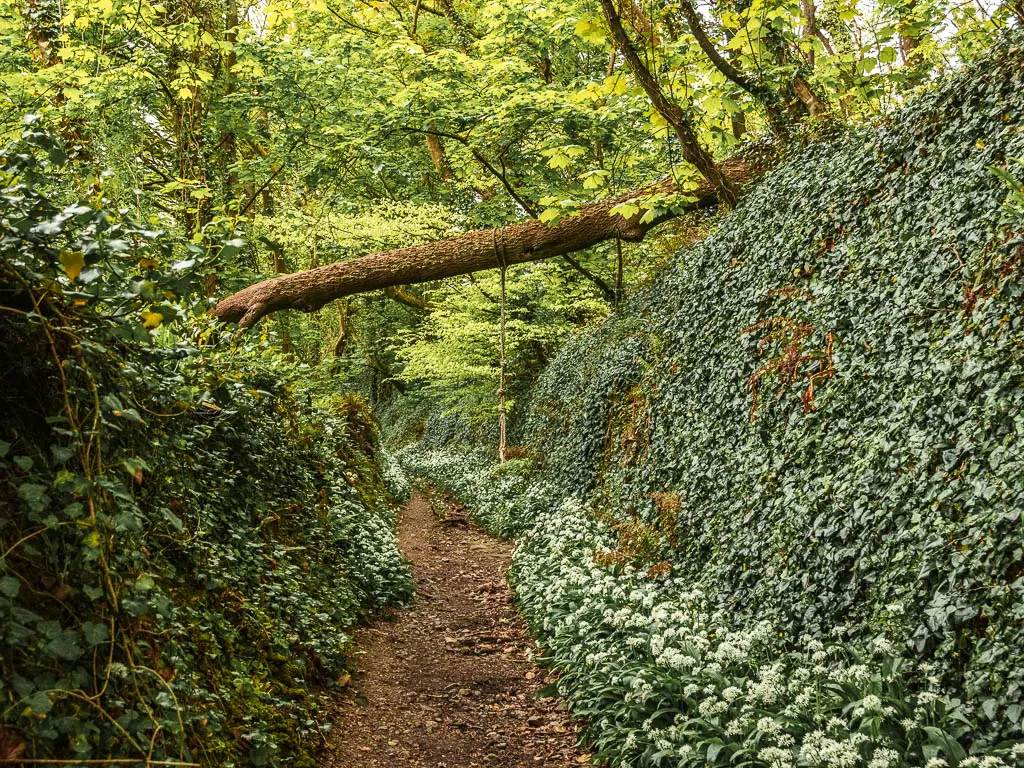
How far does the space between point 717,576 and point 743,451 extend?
117 centimetres

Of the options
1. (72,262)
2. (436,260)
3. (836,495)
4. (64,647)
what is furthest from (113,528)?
(436,260)

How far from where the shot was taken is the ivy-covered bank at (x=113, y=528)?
7.97 ft

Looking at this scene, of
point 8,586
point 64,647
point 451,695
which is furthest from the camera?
point 451,695

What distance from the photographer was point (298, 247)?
15453 millimetres

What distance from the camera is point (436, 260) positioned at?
37.9 ft

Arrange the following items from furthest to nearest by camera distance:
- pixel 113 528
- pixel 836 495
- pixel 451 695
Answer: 1. pixel 451 695
2. pixel 836 495
3. pixel 113 528

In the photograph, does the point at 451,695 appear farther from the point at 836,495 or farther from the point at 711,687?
the point at 836,495

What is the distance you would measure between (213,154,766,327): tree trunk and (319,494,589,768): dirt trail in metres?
5.38

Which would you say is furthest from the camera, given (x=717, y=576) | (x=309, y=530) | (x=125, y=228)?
(x=309, y=530)

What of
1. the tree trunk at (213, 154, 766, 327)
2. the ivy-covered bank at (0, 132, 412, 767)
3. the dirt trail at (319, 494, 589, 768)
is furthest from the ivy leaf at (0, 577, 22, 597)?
the tree trunk at (213, 154, 766, 327)

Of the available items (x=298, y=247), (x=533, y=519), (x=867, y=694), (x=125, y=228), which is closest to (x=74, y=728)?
(x=125, y=228)

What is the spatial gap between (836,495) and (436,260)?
8.26 meters

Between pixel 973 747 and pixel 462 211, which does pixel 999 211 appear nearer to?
pixel 973 747

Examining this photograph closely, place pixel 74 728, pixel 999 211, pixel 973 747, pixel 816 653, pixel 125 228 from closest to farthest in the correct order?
1. pixel 74 728
2. pixel 125 228
3. pixel 973 747
4. pixel 816 653
5. pixel 999 211
